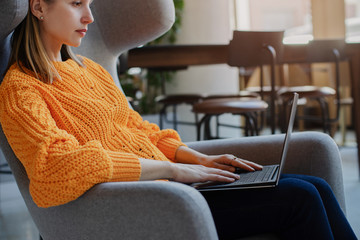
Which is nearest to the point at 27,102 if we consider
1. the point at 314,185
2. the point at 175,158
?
the point at 175,158

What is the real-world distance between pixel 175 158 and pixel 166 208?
57 cm

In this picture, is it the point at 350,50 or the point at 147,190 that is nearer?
the point at 147,190

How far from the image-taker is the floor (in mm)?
2070

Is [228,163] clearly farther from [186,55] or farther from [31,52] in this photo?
[186,55]

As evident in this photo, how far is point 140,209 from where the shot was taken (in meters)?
0.76

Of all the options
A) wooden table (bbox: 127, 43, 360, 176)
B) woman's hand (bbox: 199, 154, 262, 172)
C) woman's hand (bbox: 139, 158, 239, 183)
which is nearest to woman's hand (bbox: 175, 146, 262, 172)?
woman's hand (bbox: 199, 154, 262, 172)

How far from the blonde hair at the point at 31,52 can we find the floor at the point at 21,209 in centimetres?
115

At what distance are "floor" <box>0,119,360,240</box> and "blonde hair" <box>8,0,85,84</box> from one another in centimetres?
115

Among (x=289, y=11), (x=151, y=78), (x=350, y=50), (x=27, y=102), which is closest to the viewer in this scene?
(x=27, y=102)

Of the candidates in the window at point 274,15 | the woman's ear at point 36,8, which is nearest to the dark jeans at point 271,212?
the woman's ear at point 36,8

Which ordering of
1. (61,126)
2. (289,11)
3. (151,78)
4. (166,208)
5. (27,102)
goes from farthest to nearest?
(289,11)
(151,78)
(61,126)
(27,102)
(166,208)

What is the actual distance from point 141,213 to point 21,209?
2023 millimetres

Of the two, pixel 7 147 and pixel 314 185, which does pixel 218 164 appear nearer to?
pixel 314 185

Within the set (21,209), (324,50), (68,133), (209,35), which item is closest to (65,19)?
(68,133)
